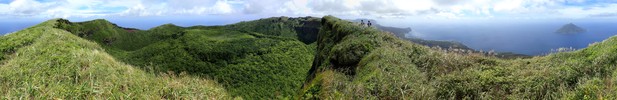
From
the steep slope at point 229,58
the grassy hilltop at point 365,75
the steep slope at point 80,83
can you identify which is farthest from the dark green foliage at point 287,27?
the steep slope at point 80,83

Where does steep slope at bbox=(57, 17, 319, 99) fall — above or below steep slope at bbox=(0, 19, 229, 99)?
below

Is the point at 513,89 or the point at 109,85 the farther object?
the point at 513,89

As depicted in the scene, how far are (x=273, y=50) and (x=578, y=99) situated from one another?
5796cm

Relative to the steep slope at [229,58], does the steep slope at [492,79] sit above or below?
above

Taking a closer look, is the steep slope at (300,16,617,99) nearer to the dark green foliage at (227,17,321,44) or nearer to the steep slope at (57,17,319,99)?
the steep slope at (57,17,319,99)

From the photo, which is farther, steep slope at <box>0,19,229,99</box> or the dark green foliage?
the dark green foliage

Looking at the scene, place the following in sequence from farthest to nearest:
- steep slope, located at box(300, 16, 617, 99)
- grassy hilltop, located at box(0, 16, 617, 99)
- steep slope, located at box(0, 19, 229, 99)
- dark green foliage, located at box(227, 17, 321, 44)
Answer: dark green foliage, located at box(227, 17, 321, 44) < steep slope, located at box(300, 16, 617, 99) < grassy hilltop, located at box(0, 16, 617, 99) < steep slope, located at box(0, 19, 229, 99)

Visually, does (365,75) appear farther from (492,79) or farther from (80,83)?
(80,83)

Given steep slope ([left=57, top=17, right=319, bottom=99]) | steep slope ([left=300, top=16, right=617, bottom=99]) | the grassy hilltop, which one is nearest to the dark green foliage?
steep slope ([left=57, top=17, right=319, bottom=99])


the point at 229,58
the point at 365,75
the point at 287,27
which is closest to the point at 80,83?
the point at 365,75

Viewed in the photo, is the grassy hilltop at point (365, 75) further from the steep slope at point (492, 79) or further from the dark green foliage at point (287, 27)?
the dark green foliage at point (287, 27)

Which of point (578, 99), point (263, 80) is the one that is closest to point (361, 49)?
point (578, 99)

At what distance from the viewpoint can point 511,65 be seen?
13789mm

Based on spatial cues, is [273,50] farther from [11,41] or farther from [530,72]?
[530,72]
